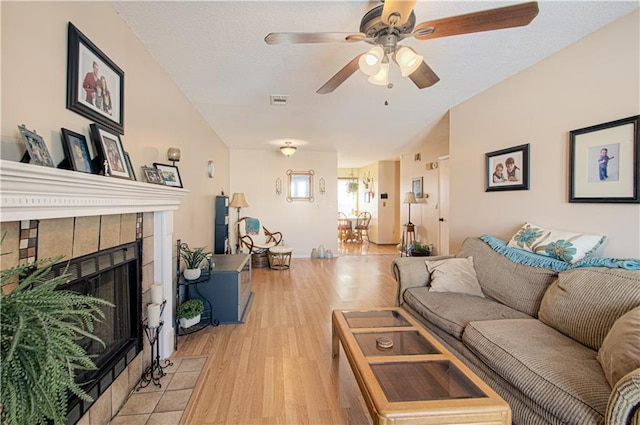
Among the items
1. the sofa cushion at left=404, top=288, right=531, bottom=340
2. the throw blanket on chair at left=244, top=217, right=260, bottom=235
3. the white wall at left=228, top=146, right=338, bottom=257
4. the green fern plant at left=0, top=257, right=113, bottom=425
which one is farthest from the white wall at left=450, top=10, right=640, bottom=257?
the throw blanket on chair at left=244, top=217, right=260, bottom=235

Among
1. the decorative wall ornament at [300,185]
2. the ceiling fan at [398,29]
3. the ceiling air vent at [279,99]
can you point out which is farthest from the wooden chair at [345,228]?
the ceiling fan at [398,29]

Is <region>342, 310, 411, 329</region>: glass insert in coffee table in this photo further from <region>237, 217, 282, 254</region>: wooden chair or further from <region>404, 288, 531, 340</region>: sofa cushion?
<region>237, 217, 282, 254</region>: wooden chair

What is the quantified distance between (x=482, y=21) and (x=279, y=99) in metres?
2.19

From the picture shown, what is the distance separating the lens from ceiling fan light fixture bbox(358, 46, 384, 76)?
1606 millimetres

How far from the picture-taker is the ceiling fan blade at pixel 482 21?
131 centimetres

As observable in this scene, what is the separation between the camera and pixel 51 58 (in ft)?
4.05

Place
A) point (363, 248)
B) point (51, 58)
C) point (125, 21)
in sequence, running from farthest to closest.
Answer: point (363, 248) < point (125, 21) < point (51, 58)

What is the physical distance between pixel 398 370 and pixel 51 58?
2136 mm

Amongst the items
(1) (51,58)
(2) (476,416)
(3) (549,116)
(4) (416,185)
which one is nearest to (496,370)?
(2) (476,416)

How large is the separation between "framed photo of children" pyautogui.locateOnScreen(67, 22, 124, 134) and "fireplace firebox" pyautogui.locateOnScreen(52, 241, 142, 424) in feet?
2.42

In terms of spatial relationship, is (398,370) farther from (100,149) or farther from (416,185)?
(416,185)

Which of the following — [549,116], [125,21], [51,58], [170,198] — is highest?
[125,21]

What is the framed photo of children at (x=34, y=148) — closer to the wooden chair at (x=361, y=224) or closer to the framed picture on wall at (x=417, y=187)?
the framed picture on wall at (x=417, y=187)

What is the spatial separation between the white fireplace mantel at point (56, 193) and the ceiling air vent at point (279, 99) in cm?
189
